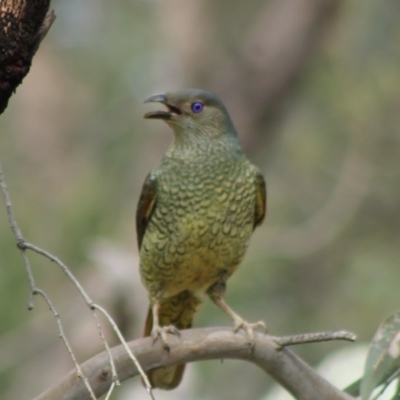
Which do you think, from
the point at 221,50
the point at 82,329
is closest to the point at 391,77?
the point at 221,50

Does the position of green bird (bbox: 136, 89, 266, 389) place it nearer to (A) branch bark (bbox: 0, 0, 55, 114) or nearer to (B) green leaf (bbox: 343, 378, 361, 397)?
(B) green leaf (bbox: 343, 378, 361, 397)

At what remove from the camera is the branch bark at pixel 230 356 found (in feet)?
9.84

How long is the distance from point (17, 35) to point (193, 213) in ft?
5.73

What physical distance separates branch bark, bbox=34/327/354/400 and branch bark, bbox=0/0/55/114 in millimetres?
905

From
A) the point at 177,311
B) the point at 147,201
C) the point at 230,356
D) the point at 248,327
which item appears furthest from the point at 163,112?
the point at 230,356

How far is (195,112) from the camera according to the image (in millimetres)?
4445

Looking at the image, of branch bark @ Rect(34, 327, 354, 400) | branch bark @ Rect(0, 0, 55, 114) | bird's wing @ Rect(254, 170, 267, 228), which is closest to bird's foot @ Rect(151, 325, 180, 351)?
branch bark @ Rect(34, 327, 354, 400)

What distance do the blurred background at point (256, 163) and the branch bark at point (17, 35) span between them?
12.1ft

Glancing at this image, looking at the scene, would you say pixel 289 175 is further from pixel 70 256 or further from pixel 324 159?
pixel 70 256

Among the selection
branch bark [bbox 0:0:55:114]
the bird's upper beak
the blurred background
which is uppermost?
the blurred background

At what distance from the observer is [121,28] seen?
36.7 feet

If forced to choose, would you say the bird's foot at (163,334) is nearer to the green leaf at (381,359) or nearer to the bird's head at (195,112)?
the green leaf at (381,359)

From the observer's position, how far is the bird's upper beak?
4164 mm

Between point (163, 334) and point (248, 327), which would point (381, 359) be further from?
point (163, 334)
